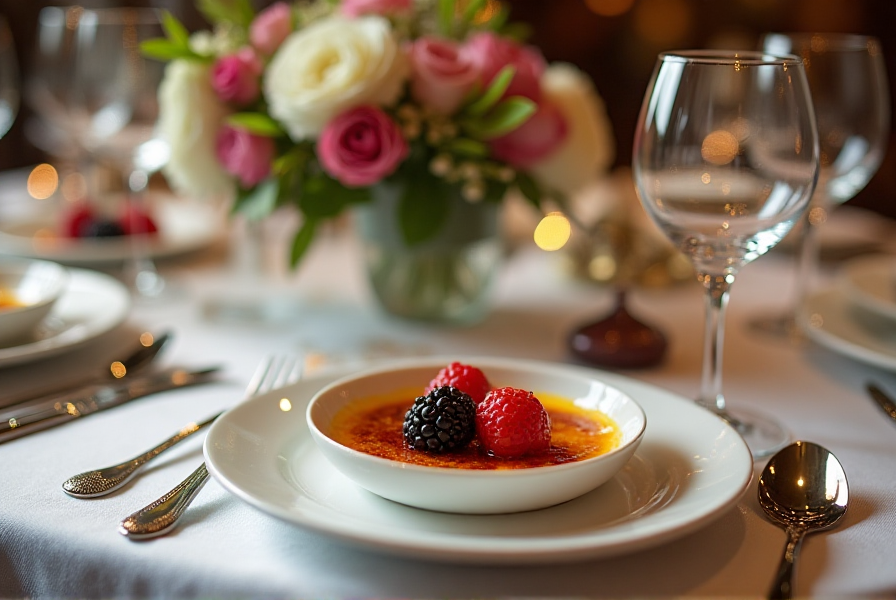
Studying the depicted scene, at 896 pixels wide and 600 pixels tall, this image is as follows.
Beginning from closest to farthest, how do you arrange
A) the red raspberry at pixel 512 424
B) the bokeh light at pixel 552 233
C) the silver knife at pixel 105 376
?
the red raspberry at pixel 512 424 → the silver knife at pixel 105 376 → the bokeh light at pixel 552 233

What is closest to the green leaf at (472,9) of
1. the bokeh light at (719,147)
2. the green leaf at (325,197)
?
the green leaf at (325,197)

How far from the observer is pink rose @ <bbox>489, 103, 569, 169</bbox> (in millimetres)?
1331

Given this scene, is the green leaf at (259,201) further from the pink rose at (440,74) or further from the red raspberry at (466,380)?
the red raspberry at (466,380)

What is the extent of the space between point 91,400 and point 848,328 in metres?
1.08

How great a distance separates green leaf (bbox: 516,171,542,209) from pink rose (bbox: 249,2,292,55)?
0.43 meters

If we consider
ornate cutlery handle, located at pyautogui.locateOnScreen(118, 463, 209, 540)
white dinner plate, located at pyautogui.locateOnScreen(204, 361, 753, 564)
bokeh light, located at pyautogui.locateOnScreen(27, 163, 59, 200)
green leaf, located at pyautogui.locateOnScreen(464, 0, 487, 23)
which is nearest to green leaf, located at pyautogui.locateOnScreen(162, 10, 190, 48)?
green leaf, located at pyautogui.locateOnScreen(464, 0, 487, 23)

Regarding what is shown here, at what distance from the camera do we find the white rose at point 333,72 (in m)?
1.21

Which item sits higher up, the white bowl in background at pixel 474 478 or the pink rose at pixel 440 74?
the pink rose at pixel 440 74

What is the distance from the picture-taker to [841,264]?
5.84 feet

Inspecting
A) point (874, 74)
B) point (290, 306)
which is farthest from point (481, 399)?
point (874, 74)

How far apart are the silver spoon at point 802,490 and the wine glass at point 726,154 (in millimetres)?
70

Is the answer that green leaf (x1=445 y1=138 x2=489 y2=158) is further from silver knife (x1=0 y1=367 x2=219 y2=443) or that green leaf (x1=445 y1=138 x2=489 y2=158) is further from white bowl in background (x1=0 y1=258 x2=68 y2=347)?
white bowl in background (x1=0 y1=258 x2=68 y2=347)

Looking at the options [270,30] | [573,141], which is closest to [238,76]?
[270,30]

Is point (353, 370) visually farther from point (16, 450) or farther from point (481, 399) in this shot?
point (16, 450)
